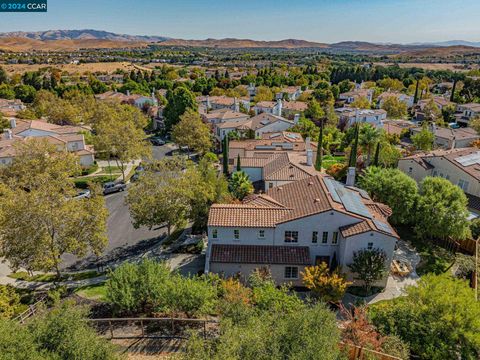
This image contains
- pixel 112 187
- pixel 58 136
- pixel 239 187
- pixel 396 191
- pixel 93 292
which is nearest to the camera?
pixel 93 292

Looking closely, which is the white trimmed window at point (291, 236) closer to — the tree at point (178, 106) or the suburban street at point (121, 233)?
the suburban street at point (121, 233)

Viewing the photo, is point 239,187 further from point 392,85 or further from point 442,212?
point 392,85

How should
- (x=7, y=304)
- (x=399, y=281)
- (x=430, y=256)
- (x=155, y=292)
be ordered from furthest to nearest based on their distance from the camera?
(x=430, y=256) < (x=399, y=281) < (x=7, y=304) < (x=155, y=292)

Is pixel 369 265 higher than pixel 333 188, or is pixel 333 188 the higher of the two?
pixel 333 188

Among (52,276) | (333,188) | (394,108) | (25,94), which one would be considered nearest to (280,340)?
(333,188)

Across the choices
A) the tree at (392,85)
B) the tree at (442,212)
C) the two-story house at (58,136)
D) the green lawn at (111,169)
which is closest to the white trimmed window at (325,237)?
the tree at (442,212)

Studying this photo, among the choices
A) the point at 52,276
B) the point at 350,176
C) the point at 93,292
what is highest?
the point at 350,176
